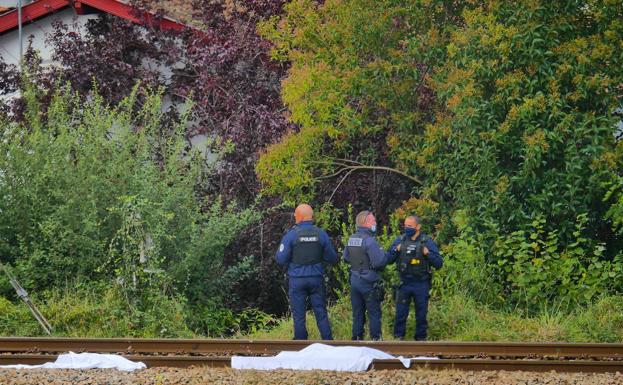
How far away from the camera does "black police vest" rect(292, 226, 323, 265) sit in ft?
40.6

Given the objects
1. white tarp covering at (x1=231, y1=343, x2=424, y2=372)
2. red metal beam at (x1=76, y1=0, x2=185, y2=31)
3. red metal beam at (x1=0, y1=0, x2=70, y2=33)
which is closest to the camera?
white tarp covering at (x1=231, y1=343, x2=424, y2=372)

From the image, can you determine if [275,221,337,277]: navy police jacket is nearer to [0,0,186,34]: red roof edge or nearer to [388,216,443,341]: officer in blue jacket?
[388,216,443,341]: officer in blue jacket

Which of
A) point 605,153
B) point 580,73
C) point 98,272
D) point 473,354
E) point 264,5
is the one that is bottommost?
point 473,354

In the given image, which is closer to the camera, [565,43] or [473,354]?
[473,354]

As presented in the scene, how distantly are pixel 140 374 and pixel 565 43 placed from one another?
8025 millimetres

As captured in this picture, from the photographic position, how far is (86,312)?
45.4ft

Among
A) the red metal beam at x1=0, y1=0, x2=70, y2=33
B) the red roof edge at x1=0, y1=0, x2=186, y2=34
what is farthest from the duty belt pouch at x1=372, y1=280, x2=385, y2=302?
the red metal beam at x1=0, y1=0, x2=70, y2=33

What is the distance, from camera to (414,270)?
12500 mm

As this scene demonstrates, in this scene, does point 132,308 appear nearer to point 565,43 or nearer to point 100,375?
point 100,375

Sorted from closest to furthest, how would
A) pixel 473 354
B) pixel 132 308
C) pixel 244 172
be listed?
pixel 473 354 → pixel 132 308 → pixel 244 172

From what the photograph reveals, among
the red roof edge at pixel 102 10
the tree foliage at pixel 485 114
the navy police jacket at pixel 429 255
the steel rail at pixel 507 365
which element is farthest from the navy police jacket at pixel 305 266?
the red roof edge at pixel 102 10

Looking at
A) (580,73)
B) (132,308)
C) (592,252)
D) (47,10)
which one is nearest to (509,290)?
(592,252)

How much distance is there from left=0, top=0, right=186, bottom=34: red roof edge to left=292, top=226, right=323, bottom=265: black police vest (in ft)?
27.4

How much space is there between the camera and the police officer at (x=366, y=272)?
12.3 m
